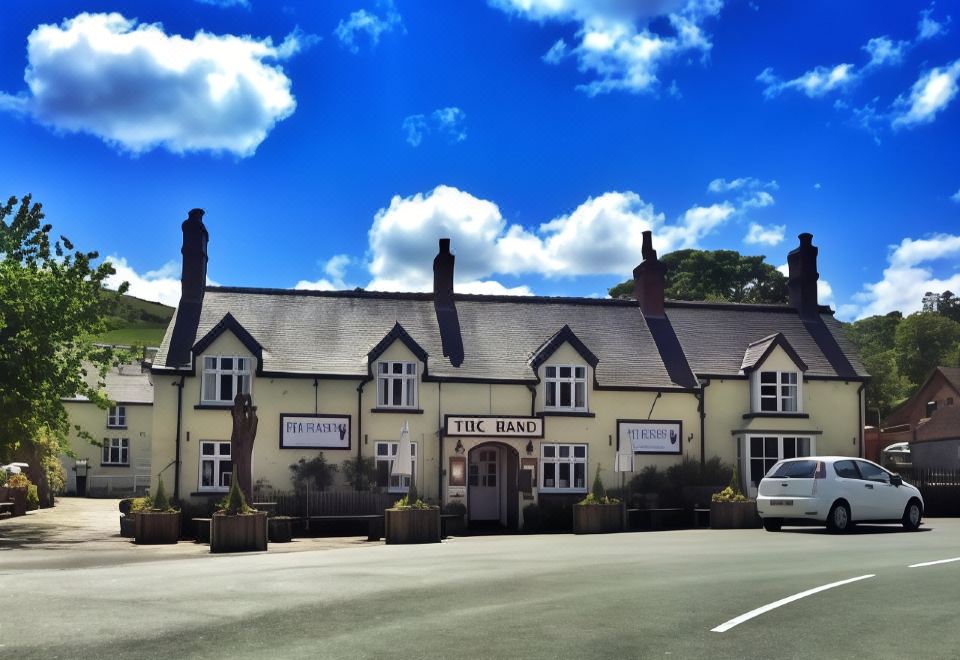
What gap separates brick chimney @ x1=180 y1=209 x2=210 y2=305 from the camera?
116ft

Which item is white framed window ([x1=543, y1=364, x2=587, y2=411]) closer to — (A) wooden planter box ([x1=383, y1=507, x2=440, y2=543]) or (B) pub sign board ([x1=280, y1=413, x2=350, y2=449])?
(B) pub sign board ([x1=280, y1=413, x2=350, y2=449])

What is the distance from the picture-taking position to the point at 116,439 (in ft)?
194

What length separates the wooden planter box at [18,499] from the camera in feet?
121

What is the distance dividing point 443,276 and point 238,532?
1825cm

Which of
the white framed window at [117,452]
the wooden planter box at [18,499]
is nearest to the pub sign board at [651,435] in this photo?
the wooden planter box at [18,499]

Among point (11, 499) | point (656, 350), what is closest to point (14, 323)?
point (11, 499)

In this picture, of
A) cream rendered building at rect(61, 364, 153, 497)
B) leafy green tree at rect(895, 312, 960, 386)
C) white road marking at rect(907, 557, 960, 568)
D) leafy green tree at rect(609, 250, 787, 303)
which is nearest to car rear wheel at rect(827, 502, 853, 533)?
white road marking at rect(907, 557, 960, 568)

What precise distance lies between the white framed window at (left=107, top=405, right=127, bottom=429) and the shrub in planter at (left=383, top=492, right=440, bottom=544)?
4048cm

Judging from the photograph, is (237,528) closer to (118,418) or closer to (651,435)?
(651,435)

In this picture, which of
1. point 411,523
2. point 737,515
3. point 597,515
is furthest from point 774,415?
point 411,523

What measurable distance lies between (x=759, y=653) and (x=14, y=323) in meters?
24.4

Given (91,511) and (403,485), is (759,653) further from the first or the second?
(91,511)

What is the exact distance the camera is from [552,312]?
38.8 meters

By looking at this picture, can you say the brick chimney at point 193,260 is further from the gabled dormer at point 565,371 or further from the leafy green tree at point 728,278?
the leafy green tree at point 728,278
